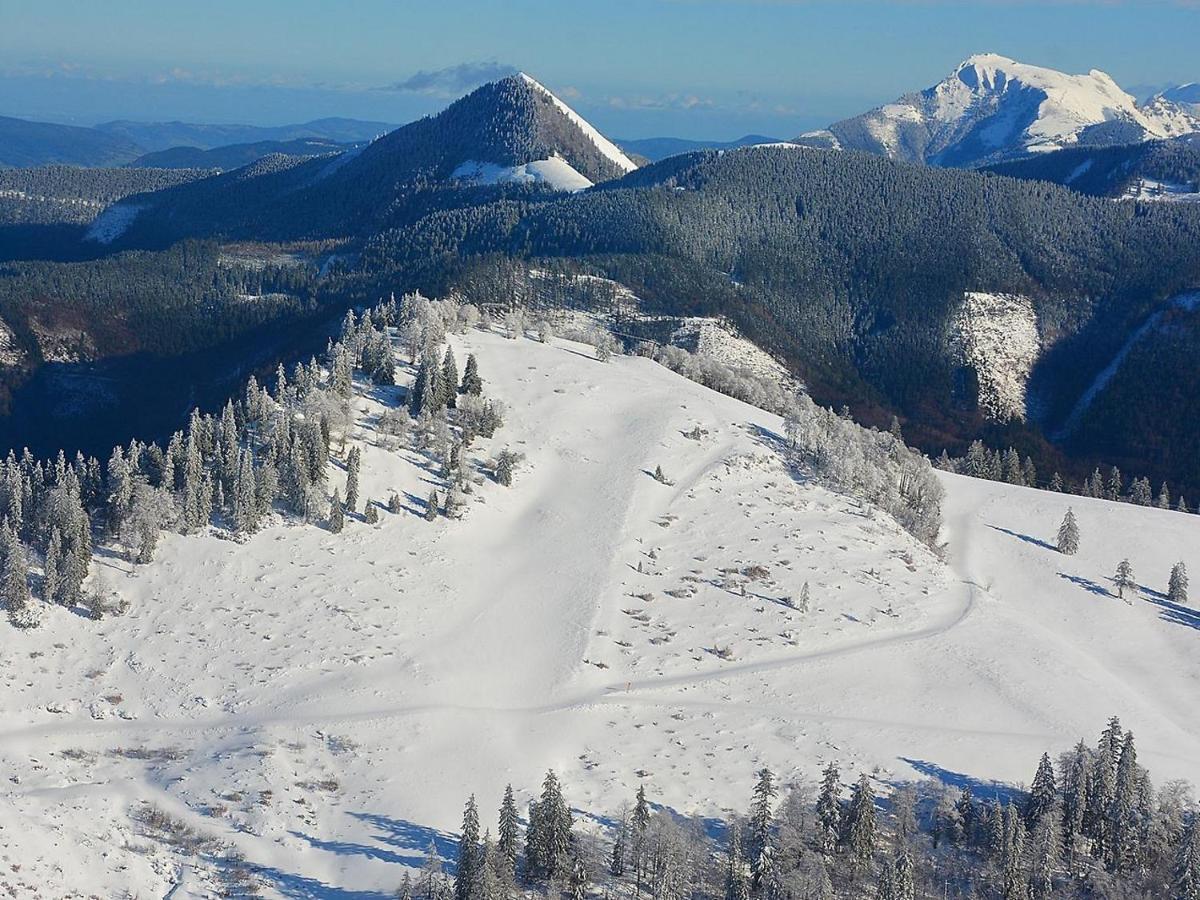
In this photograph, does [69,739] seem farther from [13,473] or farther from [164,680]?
[13,473]

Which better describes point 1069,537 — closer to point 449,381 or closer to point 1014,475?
point 1014,475

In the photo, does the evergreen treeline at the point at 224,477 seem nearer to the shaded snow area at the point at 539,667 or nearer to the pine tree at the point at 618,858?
the shaded snow area at the point at 539,667

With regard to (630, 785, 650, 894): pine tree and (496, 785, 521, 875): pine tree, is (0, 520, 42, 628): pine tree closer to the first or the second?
(496, 785, 521, 875): pine tree

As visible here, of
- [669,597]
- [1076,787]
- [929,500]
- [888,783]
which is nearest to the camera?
[1076,787]

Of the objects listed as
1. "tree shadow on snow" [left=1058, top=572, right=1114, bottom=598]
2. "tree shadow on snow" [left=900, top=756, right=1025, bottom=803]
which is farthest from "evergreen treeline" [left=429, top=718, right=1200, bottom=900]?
"tree shadow on snow" [left=1058, top=572, right=1114, bottom=598]

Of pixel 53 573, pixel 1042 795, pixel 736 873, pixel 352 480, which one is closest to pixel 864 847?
pixel 736 873

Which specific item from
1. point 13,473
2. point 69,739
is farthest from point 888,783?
point 13,473
